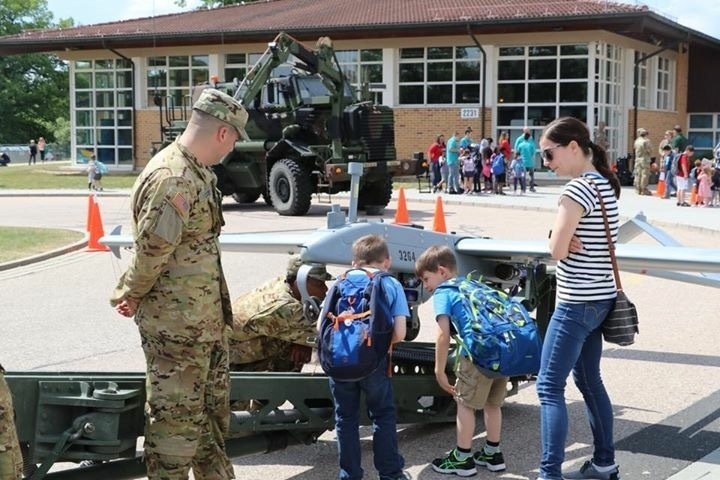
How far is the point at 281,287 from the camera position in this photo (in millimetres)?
5785

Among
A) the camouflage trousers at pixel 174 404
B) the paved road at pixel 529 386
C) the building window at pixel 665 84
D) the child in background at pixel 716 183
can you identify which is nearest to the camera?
the camouflage trousers at pixel 174 404

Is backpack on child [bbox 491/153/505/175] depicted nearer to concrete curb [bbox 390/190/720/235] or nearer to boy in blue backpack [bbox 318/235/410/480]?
concrete curb [bbox 390/190/720/235]

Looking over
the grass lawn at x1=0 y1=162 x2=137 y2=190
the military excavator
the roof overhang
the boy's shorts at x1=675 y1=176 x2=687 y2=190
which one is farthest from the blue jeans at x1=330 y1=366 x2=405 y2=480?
the grass lawn at x1=0 y1=162 x2=137 y2=190

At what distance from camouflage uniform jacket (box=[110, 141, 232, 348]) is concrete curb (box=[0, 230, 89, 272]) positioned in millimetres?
9825

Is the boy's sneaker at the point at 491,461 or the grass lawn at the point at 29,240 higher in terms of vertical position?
the grass lawn at the point at 29,240

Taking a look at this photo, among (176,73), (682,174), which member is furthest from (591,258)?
(176,73)

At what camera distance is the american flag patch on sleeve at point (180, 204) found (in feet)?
13.3

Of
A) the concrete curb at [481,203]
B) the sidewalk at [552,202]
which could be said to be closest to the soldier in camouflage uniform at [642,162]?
the sidewalk at [552,202]

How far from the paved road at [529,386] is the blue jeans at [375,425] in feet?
1.29

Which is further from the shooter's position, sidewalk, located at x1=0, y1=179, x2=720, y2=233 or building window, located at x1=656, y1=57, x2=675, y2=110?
building window, located at x1=656, y1=57, x2=675, y2=110

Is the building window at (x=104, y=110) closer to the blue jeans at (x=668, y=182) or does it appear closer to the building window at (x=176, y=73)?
the building window at (x=176, y=73)

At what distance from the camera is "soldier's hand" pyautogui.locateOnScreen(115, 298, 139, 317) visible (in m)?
4.15

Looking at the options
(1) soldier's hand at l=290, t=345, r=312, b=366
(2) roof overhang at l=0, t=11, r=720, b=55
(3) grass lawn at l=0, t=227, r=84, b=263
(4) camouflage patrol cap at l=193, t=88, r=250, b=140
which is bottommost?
(3) grass lawn at l=0, t=227, r=84, b=263

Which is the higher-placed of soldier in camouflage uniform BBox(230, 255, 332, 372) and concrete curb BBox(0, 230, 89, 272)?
soldier in camouflage uniform BBox(230, 255, 332, 372)
